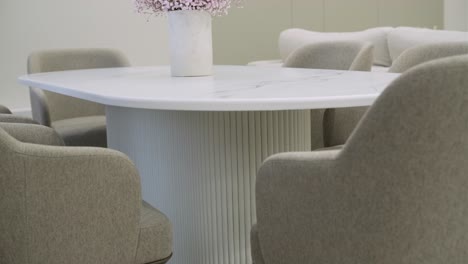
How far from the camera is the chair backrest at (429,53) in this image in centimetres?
238

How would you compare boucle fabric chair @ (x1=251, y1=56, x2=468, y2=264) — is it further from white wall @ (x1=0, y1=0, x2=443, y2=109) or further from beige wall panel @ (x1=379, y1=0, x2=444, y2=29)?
beige wall panel @ (x1=379, y1=0, x2=444, y2=29)

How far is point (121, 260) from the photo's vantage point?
1.59 metres

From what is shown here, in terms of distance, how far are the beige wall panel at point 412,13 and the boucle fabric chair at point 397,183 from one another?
6.69m

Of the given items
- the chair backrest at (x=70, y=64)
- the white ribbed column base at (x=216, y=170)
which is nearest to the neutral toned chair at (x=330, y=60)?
the white ribbed column base at (x=216, y=170)

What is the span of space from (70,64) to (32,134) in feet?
6.09

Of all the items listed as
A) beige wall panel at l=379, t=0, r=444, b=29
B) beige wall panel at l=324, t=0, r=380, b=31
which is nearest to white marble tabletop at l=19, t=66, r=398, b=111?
beige wall panel at l=324, t=0, r=380, b=31

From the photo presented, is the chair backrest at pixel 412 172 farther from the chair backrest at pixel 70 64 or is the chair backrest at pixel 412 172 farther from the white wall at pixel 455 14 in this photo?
the white wall at pixel 455 14

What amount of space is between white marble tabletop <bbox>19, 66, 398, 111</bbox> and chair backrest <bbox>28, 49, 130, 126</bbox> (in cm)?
110

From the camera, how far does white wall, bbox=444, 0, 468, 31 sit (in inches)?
326

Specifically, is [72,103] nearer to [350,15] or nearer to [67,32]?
[67,32]

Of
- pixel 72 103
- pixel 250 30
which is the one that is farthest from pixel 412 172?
pixel 250 30

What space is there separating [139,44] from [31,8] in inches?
38.2

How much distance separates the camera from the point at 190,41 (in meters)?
2.64

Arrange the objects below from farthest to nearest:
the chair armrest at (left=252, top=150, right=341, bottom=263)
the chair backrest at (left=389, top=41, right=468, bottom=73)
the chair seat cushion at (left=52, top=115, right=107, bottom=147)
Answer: the chair seat cushion at (left=52, top=115, right=107, bottom=147), the chair backrest at (left=389, top=41, right=468, bottom=73), the chair armrest at (left=252, top=150, right=341, bottom=263)
